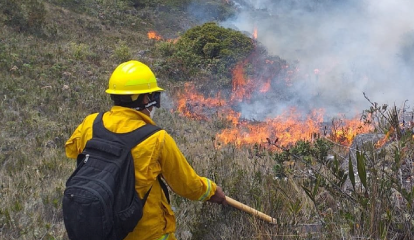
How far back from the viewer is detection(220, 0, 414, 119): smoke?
422 inches

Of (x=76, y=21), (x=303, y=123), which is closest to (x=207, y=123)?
(x=303, y=123)

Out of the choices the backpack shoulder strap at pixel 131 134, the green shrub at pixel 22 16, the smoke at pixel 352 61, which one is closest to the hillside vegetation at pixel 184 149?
the green shrub at pixel 22 16

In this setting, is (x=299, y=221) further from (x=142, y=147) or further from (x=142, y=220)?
(x=142, y=147)

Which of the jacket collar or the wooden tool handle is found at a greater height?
the jacket collar

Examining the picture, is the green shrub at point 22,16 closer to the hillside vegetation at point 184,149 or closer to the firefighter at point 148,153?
the hillside vegetation at point 184,149

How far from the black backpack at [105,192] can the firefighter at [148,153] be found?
58 millimetres

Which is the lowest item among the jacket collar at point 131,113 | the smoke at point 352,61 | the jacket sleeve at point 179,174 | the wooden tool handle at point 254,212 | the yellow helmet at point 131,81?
the wooden tool handle at point 254,212

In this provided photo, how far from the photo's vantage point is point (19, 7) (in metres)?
13.0

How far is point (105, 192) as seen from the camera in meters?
1.84

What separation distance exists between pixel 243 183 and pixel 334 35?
523 inches

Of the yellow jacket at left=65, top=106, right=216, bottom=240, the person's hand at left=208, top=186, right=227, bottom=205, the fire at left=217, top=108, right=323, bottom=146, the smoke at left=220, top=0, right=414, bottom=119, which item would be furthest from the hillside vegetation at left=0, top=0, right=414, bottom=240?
the smoke at left=220, top=0, right=414, bottom=119

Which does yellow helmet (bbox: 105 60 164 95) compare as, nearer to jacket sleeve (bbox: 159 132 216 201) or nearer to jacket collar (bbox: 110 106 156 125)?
jacket collar (bbox: 110 106 156 125)

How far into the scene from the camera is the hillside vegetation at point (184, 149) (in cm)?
226

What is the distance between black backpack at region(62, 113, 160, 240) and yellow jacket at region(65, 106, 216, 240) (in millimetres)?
51
